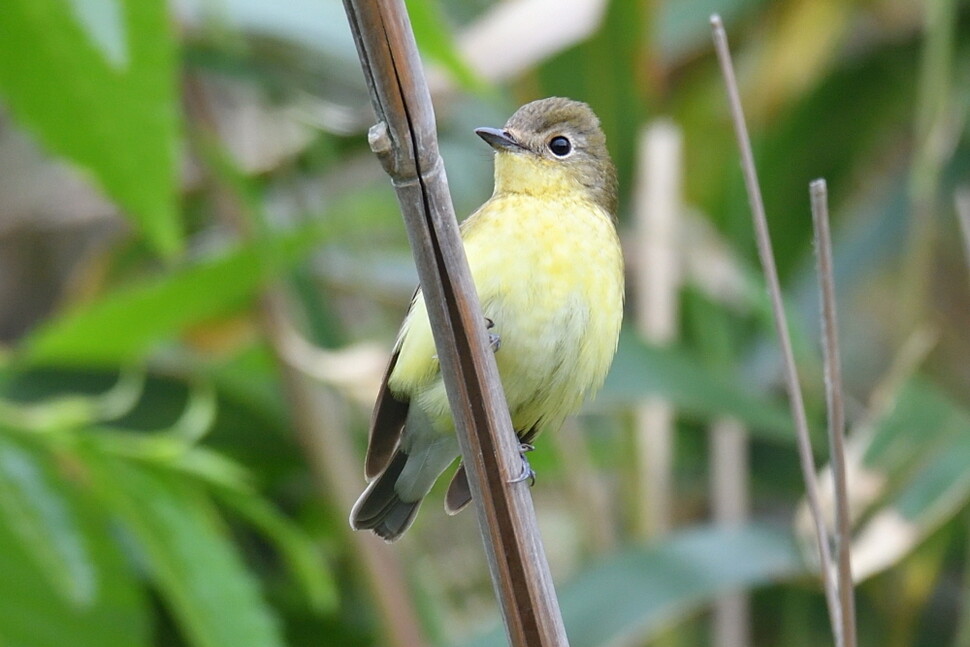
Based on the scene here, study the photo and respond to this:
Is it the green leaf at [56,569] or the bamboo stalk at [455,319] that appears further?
the green leaf at [56,569]

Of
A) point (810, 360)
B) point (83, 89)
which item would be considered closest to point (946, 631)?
point (810, 360)

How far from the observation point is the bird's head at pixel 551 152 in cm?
208

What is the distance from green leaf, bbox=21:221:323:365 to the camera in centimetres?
248

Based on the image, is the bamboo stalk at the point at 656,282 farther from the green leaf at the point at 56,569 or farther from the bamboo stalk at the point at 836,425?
the bamboo stalk at the point at 836,425

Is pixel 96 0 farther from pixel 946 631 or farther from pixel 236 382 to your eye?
pixel 946 631

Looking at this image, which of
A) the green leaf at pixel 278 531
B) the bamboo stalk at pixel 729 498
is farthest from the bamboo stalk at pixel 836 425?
the bamboo stalk at pixel 729 498

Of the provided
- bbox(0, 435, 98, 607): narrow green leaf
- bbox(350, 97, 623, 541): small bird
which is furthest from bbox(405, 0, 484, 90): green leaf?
bbox(0, 435, 98, 607): narrow green leaf

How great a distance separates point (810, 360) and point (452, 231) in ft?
7.37

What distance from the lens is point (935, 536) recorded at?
2.91m

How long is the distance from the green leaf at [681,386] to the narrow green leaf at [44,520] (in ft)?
4.10

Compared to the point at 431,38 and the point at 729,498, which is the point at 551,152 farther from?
the point at 729,498

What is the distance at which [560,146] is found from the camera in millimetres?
2172

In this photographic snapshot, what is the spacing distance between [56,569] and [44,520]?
0.43 feet

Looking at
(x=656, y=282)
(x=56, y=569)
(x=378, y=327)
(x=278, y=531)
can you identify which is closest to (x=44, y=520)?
(x=56, y=569)
